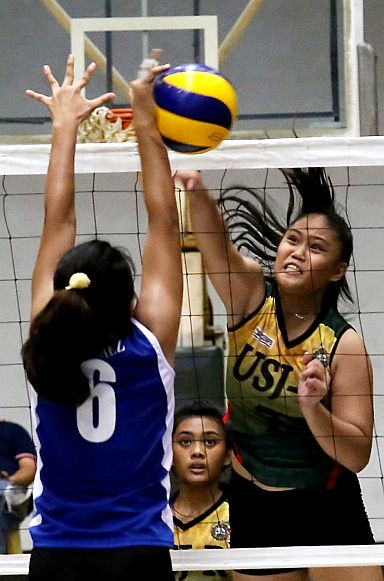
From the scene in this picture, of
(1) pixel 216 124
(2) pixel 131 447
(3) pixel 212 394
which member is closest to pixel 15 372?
(3) pixel 212 394

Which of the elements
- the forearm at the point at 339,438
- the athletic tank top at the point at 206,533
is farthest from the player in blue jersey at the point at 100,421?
the athletic tank top at the point at 206,533

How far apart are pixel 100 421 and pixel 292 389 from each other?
1217 millimetres

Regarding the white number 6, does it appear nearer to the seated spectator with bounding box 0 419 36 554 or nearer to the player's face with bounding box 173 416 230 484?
the player's face with bounding box 173 416 230 484

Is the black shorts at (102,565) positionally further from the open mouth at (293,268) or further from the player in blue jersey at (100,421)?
the open mouth at (293,268)

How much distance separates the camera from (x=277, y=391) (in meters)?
3.44

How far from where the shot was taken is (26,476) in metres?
4.21

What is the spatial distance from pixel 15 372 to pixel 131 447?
126 inches

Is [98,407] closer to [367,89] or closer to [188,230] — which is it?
[188,230]

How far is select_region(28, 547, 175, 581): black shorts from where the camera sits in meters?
2.25

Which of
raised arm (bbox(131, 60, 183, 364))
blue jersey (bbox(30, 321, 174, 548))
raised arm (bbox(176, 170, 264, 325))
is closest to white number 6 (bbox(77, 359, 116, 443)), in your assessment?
blue jersey (bbox(30, 321, 174, 548))

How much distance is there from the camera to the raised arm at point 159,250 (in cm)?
240

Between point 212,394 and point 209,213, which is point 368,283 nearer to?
point 212,394

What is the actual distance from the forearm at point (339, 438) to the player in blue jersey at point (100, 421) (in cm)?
102

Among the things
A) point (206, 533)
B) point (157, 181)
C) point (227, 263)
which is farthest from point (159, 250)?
point (206, 533)
